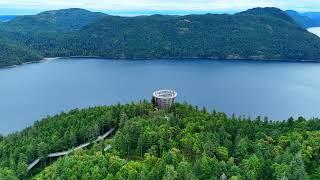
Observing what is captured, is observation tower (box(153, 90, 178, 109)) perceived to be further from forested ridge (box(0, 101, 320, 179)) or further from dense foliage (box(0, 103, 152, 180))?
dense foliage (box(0, 103, 152, 180))

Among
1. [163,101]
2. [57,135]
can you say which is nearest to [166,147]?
[57,135]

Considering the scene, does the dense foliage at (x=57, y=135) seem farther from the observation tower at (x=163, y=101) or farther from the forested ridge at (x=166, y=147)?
the observation tower at (x=163, y=101)

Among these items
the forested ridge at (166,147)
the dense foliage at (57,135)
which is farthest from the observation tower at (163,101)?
the dense foliage at (57,135)

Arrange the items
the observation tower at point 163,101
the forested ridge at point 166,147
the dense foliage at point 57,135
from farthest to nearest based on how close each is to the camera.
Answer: the observation tower at point 163,101
the dense foliage at point 57,135
the forested ridge at point 166,147

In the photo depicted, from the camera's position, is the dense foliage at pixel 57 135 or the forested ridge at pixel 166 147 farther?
the dense foliage at pixel 57 135

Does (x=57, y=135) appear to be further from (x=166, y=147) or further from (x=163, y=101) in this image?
(x=166, y=147)

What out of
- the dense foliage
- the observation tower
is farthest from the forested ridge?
the observation tower

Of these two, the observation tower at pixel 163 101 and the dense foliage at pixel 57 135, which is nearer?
the dense foliage at pixel 57 135

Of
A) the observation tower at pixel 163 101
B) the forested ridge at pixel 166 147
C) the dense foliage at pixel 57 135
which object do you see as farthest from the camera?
the observation tower at pixel 163 101

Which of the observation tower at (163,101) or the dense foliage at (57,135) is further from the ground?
the observation tower at (163,101)
